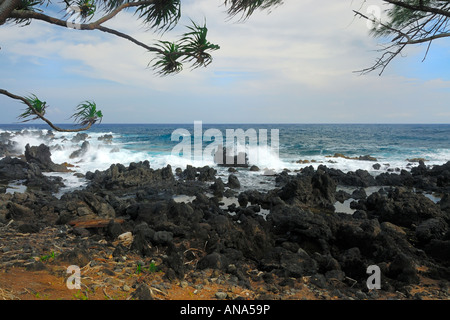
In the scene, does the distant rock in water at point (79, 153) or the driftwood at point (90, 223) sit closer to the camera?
the driftwood at point (90, 223)

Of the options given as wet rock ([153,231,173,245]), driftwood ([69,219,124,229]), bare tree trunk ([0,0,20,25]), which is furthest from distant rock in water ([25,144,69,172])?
bare tree trunk ([0,0,20,25])

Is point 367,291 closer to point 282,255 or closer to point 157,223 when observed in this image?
point 282,255

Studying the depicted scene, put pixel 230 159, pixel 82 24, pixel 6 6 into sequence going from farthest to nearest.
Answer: pixel 230 159 → pixel 82 24 → pixel 6 6

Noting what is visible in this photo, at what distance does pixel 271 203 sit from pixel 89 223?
5.41m

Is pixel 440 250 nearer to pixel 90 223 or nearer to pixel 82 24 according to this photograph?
pixel 90 223

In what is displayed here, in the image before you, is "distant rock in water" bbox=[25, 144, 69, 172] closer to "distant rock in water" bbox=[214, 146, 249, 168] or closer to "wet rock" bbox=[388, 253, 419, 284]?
"distant rock in water" bbox=[214, 146, 249, 168]

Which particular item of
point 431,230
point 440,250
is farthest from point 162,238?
point 431,230

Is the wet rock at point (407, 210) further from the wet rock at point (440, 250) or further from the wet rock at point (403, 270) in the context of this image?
the wet rock at point (403, 270)

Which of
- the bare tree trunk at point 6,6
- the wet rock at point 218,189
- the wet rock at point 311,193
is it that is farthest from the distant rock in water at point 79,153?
the bare tree trunk at point 6,6

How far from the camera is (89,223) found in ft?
19.9

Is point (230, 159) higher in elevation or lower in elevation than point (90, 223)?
higher

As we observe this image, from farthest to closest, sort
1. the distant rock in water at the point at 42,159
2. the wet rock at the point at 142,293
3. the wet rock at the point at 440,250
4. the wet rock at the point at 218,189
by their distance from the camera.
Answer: the distant rock in water at the point at 42,159 < the wet rock at the point at 218,189 < the wet rock at the point at 440,250 < the wet rock at the point at 142,293

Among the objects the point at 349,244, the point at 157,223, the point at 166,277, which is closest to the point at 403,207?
the point at 349,244

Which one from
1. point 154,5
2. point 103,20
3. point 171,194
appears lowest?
point 171,194
